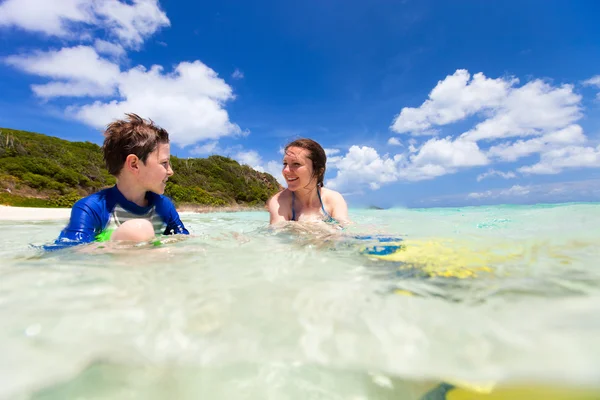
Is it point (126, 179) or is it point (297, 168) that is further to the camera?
point (297, 168)

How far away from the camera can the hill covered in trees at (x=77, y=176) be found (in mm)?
21578

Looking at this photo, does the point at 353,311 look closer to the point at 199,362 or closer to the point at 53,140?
the point at 199,362

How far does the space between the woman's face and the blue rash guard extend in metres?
1.60

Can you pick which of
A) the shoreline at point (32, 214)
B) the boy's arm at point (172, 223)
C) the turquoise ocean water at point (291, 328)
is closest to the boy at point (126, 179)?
the boy's arm at point (172, 223)

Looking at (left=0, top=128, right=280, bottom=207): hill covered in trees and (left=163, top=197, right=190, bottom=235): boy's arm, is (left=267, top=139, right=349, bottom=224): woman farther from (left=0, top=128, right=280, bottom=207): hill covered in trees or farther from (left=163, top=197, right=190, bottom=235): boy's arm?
(left=0, top=128, right=280, bottom=207): hill covered in trees

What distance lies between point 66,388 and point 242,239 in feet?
7.23

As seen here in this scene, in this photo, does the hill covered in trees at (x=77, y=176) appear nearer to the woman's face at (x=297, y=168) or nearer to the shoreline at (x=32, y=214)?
the shoreline at (x=32, y=214)

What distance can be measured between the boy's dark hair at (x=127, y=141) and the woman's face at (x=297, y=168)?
5.42ft

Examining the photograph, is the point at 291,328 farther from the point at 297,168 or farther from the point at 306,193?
the point at 306,193

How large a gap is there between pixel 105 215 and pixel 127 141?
0.75 metres

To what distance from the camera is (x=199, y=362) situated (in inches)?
41.1

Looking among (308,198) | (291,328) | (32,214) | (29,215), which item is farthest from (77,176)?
(291,328)

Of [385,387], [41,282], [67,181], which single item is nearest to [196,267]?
[41,282]

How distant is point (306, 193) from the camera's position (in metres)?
4.69
